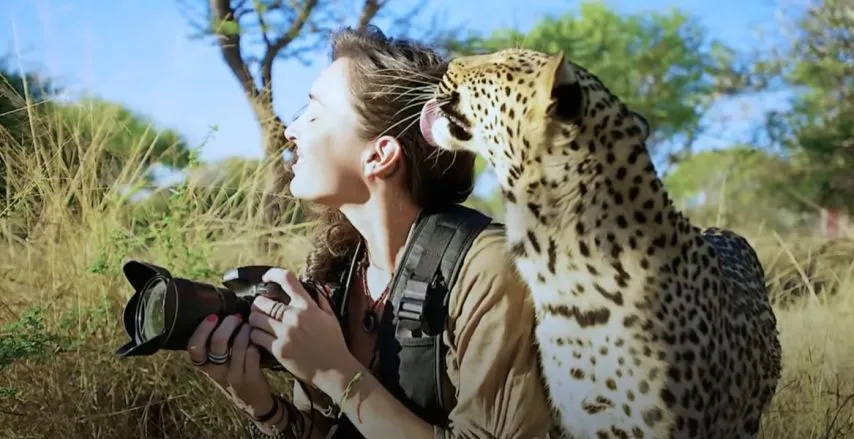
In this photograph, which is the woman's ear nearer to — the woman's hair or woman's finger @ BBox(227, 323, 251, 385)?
the woman's hair

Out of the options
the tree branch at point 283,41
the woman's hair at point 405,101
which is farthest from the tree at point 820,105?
the woman's hair at point 405,101

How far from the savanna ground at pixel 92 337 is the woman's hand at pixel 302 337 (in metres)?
0.65

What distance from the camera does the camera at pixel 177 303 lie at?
4.90 ft

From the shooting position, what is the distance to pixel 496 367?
4.78ft

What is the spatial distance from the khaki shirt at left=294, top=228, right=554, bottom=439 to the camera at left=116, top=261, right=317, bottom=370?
0.30 m

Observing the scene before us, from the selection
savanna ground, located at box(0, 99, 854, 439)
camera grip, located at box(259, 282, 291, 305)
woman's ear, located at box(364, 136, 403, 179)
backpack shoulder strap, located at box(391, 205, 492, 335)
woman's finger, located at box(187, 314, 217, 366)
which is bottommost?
savanna ground, located at box(0, 99, 854, 439)

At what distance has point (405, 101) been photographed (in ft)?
5.49

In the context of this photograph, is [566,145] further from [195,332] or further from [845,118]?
[845,118]

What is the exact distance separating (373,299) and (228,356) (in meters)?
0.29

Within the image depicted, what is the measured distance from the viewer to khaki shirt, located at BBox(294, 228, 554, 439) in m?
1.45

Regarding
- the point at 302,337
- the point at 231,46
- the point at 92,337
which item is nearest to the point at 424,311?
the point at 302,337

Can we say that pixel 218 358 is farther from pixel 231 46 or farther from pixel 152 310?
pixel 231 46

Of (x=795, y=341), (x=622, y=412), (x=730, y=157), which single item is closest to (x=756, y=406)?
(x=622, y=412)

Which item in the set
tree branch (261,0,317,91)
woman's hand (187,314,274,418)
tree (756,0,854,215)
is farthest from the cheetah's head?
tree (756,0,854,215)
